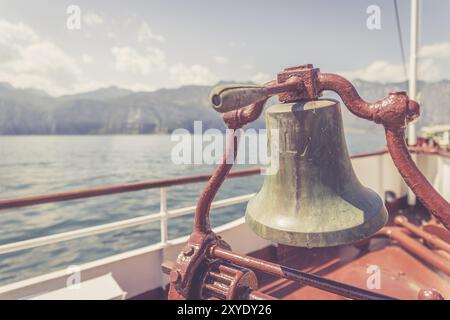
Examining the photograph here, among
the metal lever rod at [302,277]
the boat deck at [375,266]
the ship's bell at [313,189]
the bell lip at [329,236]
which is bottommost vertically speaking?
the boat deck at [375,266]

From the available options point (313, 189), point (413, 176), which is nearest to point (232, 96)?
point (313, 189)

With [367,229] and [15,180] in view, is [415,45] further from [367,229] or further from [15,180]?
[15,180]

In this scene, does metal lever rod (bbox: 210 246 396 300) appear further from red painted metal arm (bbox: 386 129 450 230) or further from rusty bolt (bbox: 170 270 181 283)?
red painted metal arm (bbox: 386 129 450 230)

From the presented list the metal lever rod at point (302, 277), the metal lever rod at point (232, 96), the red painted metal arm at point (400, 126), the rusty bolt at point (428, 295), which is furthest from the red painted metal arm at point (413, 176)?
the rusty bolt at point (428, 295)

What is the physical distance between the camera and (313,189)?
1281 millimetres

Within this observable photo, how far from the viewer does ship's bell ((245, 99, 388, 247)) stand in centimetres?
115

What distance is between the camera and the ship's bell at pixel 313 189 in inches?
45.3

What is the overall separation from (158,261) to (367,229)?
2393mm

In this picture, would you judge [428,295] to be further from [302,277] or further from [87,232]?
[87,232]

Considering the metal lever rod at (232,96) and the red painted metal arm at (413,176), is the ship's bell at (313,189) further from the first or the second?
the metal lever rod at (232,96)

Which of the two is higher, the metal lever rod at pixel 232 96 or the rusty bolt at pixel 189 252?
the metal lever rod at pixel 232 96

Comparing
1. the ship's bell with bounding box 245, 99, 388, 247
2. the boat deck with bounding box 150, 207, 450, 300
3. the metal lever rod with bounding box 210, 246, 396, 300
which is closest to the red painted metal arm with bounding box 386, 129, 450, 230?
the ship's bell with bounding box 245, 99, 388, 247
